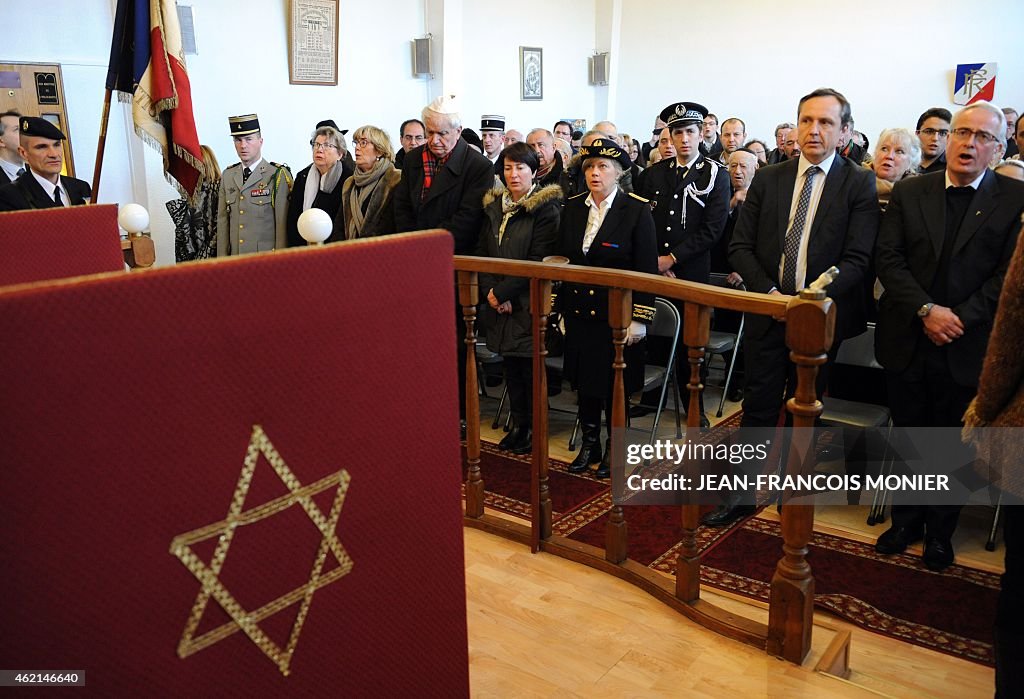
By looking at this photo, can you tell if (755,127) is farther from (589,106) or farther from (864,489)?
(864,489)

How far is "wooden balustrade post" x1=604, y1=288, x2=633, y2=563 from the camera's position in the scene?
2377 millimetres

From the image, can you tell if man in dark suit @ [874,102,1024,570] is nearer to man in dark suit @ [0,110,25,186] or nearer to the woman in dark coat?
the woman in dark coat

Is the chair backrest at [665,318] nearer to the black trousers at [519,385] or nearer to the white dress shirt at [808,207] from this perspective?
the black trousers at [519,385]

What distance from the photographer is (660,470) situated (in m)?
3.84

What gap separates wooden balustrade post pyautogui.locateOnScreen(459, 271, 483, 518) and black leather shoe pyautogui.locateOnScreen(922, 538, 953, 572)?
1.62 m

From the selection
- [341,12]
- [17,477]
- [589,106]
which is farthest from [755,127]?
[17,477]

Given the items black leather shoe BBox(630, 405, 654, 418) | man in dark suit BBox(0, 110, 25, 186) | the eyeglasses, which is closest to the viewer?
the eyeglasses

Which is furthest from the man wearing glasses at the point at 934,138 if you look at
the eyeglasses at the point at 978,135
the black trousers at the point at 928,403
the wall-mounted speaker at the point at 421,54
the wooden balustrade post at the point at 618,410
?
the wall-mounted speaker at the point at 421,54

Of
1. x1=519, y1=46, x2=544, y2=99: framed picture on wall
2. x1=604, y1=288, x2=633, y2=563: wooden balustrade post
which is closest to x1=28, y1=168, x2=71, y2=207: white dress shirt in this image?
x1=604, y1=288, x2=633, y2=563: wooden balustrade post

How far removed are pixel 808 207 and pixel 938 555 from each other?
4.46ft

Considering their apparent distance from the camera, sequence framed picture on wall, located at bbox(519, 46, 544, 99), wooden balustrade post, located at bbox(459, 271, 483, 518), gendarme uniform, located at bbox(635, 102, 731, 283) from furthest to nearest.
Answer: framed picture on wall, located at bbox(519, 46, 544, 99) < gendarme uniform, located at bbox(635, 102, 731, 283) < wooden balustrade post, located at bbox(459, 271, 483, 518)

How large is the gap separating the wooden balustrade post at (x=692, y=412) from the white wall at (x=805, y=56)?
29.5 feet

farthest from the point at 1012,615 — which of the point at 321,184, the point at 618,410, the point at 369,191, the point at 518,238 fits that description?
the point at 321,184

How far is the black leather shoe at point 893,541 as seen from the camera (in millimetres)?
3145
